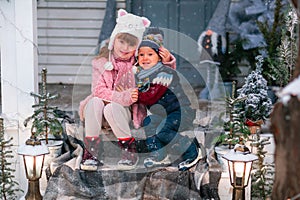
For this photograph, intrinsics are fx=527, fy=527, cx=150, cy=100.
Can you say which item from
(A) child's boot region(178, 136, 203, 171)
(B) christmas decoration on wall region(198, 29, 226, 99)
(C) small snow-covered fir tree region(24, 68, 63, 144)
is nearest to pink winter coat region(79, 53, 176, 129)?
(C) small snow-covered fir tree region(24, 68, 63, 144)

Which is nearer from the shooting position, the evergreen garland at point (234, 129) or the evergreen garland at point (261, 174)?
the evergreen garland at point (261, 174)

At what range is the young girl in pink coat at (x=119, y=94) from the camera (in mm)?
4660

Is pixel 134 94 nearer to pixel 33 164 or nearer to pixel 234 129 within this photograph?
pixel 234 129

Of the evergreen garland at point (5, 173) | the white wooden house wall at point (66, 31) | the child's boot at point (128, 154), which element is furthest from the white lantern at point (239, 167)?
the white wooden house wall at point (66, 31)

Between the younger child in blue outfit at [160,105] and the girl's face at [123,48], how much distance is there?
0.26 ft

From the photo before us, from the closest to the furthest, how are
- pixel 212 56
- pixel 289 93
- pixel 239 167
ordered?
pixel 289 93, pixel 239 167, pixel 212 56

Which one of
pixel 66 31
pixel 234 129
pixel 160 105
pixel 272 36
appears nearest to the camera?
pixel 234 129

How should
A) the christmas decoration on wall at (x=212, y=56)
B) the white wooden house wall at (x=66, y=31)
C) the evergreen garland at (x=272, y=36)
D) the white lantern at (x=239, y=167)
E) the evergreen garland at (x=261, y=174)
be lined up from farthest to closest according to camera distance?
the white wooden house wall at (x=66, y=31) < the christmas decoration on wall at (x=212, y=56) < the evergreen garland at (x=272, y=36) < the evergreen garland at (x=261, y=174) < the white lantern at (x=239, y=167)

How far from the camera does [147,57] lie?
4645mm

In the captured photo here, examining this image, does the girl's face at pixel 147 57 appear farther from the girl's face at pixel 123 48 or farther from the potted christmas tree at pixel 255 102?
the potted christmas tree at pixel 255 102

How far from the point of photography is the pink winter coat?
468cm

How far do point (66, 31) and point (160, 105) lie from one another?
5.46 metres

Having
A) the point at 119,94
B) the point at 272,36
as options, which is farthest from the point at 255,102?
the point at 272,36

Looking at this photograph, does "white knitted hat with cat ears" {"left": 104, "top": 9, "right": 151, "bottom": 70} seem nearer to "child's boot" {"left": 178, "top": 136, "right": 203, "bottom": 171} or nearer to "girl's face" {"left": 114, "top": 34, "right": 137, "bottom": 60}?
"girl's face" {"left": 114, "top": 34, "right": 137, "bottom": 60}
